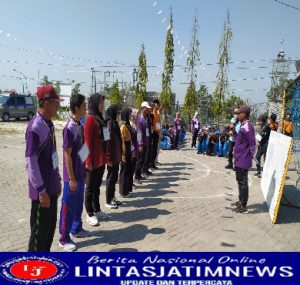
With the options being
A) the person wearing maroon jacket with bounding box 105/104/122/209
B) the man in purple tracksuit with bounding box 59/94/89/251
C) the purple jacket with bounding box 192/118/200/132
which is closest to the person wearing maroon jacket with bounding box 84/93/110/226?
the person wearing maroon jacket with bounding box 105/104/122/209

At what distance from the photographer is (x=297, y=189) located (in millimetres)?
7957

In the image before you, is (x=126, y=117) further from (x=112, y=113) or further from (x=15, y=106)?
(x=15, y=106)

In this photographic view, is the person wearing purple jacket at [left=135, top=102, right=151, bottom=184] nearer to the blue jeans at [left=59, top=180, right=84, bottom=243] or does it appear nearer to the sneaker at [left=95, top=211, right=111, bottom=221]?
the sneaker at [left=95, top=211, right=111, bottom=221]

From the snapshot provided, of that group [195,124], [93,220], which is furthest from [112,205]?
[195,124]

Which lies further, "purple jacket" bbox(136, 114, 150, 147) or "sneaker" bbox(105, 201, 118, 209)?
"purple jacket" bbox(136, 114, 150, 147)

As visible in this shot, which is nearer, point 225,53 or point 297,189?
point 297,189

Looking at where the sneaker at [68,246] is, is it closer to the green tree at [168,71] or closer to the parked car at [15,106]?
the green tree at [168,71]

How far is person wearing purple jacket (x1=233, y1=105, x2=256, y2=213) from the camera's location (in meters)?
5.88

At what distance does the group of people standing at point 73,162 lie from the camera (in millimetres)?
3311

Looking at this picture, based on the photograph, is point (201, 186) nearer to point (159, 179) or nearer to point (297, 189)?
point (159, 179)

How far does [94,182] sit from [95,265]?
2.28 meters

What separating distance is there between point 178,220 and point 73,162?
2297 mm

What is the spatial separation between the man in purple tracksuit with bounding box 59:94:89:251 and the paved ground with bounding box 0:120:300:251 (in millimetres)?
347

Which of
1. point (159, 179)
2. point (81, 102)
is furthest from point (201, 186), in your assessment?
point (81, 102)
